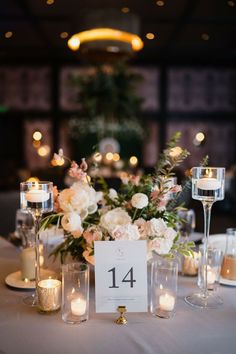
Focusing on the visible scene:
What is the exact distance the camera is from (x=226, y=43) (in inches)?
253

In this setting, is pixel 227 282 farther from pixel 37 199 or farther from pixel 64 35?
pixel 64 35

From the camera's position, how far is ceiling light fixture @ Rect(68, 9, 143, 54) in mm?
3943

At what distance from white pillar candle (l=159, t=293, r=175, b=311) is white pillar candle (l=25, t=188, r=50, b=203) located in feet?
1.48

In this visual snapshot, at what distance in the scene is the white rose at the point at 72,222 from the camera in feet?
3.77

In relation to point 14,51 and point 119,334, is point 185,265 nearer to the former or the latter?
point 119,334

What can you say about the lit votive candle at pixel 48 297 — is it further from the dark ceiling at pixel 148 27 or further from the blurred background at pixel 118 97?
the blurred background at pixel 118 97

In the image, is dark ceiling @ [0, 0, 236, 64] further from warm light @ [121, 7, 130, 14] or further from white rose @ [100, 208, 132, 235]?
white rose @ [100, 208, 132, 235]

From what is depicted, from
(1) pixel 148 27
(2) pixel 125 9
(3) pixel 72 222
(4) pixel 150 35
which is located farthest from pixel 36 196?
(4) pixel 150 35

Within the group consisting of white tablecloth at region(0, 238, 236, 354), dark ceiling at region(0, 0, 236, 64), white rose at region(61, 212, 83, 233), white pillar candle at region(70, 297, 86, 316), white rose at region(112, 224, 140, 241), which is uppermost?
dark ceiling at region(0, 0, 236, 64)

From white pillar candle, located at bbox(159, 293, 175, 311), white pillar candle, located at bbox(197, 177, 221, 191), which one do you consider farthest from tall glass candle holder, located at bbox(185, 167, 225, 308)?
white pillar candle, located at bbox(159, 293, 175, 311)

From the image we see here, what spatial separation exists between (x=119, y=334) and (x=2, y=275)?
2.04 ft

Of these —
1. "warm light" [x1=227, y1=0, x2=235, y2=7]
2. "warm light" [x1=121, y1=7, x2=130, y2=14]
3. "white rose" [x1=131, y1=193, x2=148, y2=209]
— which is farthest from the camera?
"warm light" [x1=121, y1=7, x2=130, y2=14]

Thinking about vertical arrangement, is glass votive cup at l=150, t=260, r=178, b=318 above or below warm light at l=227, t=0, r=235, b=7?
below

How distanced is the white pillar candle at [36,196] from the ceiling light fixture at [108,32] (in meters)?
3.06
